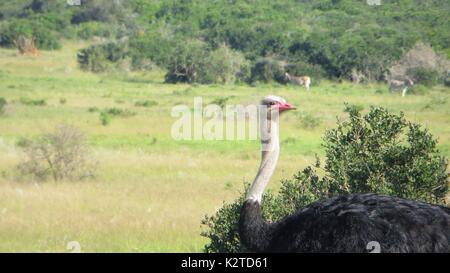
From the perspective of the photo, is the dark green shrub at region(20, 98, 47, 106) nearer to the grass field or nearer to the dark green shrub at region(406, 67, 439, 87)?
the grass field

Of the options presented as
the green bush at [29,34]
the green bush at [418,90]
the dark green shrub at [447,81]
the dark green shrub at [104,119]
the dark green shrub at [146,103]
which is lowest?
the green bush at [29,34]

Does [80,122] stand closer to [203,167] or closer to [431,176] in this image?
[203,167]

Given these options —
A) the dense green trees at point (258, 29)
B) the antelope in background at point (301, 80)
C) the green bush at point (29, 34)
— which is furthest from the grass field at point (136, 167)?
the green bush at point (29, 34)

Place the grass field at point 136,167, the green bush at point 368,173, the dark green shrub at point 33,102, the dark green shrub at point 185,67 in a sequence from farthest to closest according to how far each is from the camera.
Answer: the dark green shrub at point 185,67 < the dark green shrub at point 33,102 < the grass field at point 136,167 < the green bush at point 368,173

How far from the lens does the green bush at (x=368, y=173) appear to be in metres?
6.85

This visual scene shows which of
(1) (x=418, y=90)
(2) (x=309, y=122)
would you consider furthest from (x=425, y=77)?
(2) (x=309, y=122)

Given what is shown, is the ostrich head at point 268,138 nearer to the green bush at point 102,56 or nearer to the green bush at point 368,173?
the green bush at point 368,173

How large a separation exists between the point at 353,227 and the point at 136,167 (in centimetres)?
961

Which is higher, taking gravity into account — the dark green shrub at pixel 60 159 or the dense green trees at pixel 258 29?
the dark green shrub at pixel 60 159

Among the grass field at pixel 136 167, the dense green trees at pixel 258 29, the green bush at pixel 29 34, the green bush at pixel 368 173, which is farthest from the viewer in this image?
the green bush at pixel 29 34

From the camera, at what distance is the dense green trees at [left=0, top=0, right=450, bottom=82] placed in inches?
1609

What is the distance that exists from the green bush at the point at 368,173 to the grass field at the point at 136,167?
2.28 feet

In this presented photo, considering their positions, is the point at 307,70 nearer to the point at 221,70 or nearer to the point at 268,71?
the point at 268,71

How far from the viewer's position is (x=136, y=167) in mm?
14320
